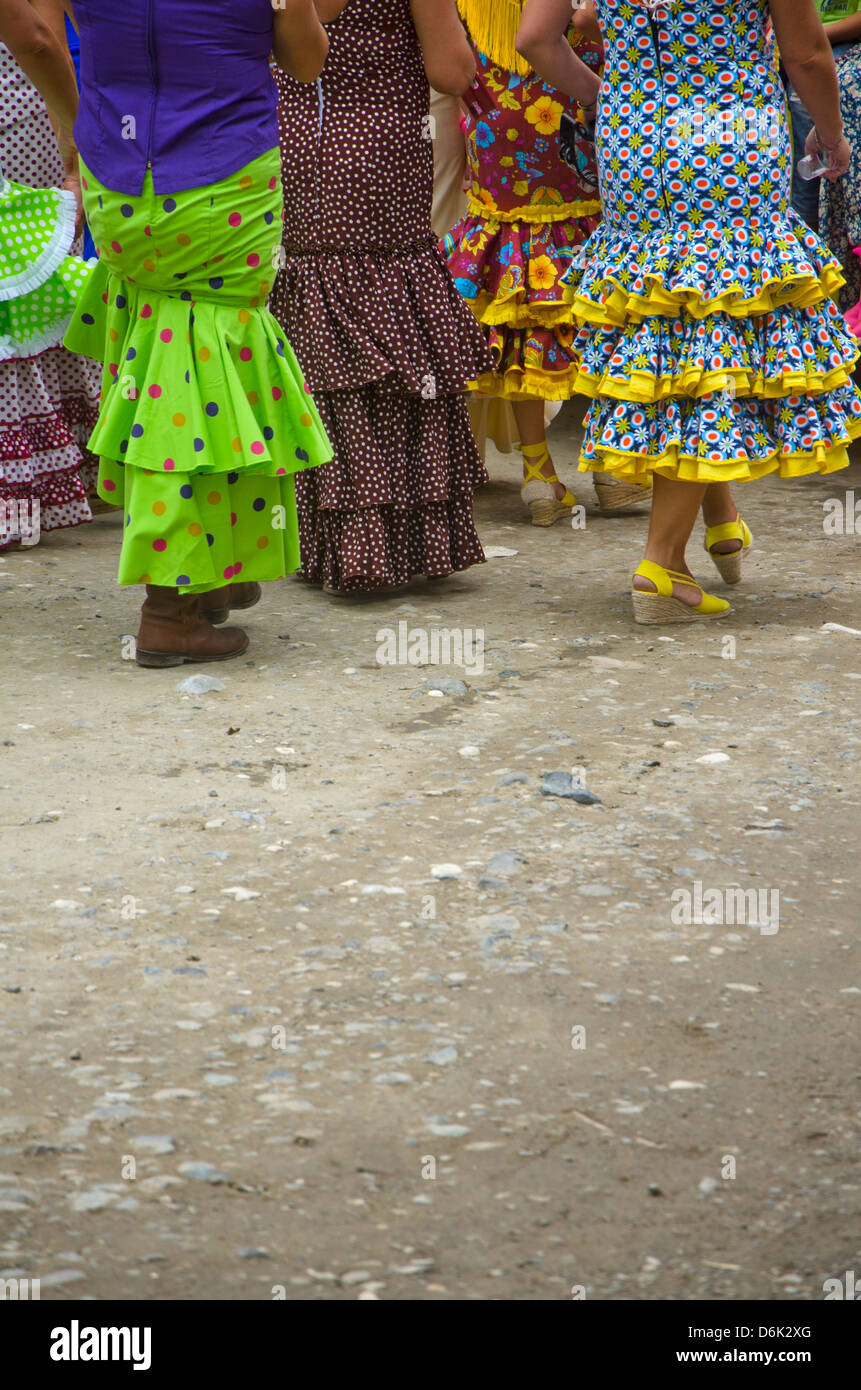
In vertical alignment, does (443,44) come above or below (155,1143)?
above

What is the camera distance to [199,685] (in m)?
3.64

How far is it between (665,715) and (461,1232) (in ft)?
5.95

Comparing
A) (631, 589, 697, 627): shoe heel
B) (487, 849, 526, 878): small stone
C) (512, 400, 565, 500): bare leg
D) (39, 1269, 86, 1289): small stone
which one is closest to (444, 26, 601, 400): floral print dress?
(512, 400, 565, 500): bare leg

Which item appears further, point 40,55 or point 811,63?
point 40,55

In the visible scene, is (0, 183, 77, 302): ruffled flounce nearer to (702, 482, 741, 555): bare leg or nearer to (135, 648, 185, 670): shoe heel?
(135, 648, 185, 670): shoe heel

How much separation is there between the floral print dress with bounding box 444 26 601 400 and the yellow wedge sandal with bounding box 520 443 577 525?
0.24 metres

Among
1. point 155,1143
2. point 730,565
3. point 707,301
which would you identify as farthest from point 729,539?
point 155,1143

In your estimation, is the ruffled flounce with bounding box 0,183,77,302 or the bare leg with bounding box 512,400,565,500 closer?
the ruffled flounce with bounding box 0,183,77,302

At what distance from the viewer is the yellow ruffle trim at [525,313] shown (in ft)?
16.3

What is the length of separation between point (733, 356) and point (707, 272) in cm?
21

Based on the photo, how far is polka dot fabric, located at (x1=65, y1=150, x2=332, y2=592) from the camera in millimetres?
3525

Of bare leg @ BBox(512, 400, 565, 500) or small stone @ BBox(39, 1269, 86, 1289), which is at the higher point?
bare leg @ BBox(512, 400, 565, 500)

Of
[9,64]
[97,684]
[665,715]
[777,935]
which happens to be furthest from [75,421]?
[777,935]

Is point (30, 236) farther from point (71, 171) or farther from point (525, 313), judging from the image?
point (525, 313)
